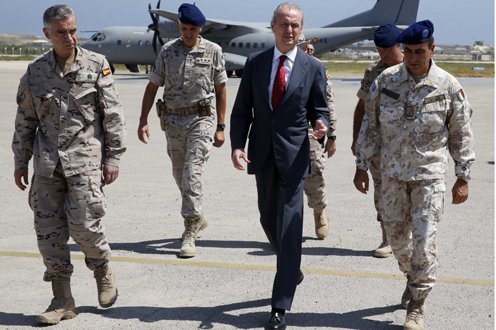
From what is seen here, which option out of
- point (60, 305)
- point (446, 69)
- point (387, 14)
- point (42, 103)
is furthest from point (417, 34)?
point (446, 69)

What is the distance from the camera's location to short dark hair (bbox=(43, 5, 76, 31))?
4.65m

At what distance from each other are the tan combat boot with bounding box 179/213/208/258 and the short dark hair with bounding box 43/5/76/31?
2536 millimetres

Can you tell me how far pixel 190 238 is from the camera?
663cm

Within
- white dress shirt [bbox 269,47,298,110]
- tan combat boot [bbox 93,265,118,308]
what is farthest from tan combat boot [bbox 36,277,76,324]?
white dress shirt [bbox 269,47,298,110]

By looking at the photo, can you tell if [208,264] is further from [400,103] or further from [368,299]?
[400,103]

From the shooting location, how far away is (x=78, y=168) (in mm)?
4762

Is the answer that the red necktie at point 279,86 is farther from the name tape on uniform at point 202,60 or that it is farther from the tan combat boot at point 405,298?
the name tape on uniform at point 202,60

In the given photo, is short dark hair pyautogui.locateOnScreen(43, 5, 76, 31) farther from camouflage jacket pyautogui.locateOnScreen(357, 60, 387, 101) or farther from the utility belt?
camouflage jacket pyautogui.locateOnScreen(357, 60, 387, 101)

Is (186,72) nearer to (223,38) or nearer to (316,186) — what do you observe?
(316,186)

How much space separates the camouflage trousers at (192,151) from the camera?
6.64 metres

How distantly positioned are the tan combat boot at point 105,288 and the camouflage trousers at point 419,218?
1.96 m

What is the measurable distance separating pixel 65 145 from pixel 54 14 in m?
0.85

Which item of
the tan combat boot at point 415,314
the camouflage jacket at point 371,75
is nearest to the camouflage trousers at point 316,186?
the camouflage jacket at point 371,75

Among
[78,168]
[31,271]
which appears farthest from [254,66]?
[31,271]
